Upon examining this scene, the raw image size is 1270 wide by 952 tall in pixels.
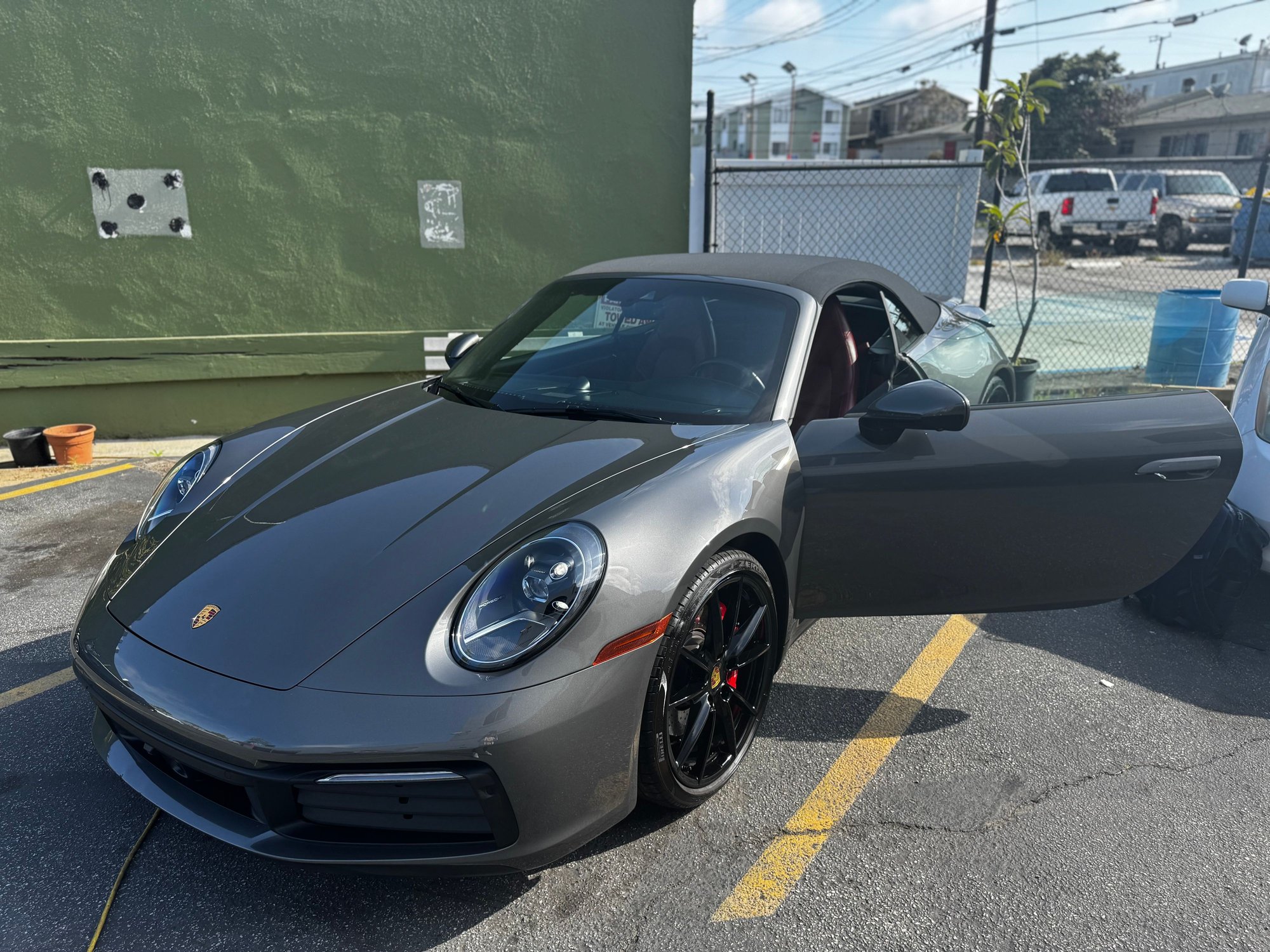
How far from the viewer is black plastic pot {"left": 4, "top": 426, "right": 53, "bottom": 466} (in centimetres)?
582

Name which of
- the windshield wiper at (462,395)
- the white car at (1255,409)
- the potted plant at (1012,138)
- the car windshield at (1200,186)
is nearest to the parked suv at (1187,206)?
the car windshield at (1200,186)

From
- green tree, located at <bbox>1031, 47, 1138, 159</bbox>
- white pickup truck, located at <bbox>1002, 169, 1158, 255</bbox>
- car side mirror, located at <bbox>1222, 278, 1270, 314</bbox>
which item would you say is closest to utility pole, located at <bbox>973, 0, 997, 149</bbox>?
white pickup truck, located at <bbox>1002, 169, 1158, 255</bbox>

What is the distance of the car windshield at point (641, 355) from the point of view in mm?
2895

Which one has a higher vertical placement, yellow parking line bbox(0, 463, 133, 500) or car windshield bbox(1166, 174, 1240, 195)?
car windshield bbox(1166, 174, 1240, 195)

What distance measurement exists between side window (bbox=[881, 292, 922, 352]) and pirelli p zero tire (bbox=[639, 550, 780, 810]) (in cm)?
165

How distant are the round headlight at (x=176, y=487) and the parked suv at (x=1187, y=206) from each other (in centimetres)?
2306

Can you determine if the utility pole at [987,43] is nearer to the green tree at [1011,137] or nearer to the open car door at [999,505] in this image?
the green tree at [1011,137]

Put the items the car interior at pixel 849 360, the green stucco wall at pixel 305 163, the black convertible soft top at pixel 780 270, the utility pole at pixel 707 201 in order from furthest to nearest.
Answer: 1. the utility pole at pixel 707 201
2. the green stucco wall at pixel 305 163
3. the black convertible soft top at pixel 780 270
4. the car interior at pixel 849 360

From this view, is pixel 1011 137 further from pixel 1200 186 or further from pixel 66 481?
pixel 1200 186

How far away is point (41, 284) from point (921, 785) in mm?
6456

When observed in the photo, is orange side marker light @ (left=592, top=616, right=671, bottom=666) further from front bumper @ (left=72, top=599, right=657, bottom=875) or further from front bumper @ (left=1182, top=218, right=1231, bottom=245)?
front bumper @ (left=1182, top=218, right=1231, bottom=245)

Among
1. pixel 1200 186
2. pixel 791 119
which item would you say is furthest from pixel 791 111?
pixel 1200 186

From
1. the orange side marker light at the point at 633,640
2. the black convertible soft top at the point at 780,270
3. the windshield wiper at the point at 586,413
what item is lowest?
the orange side marker light at the point at 633,640

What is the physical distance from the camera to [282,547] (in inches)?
90.8
